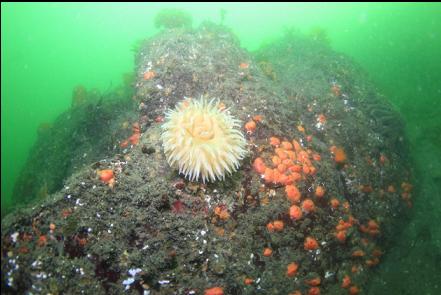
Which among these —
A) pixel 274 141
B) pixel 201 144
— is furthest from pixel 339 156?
pixel 201 144

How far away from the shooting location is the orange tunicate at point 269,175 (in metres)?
4.31

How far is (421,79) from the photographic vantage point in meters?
12.8

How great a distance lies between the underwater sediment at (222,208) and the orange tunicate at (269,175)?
0.05 feet

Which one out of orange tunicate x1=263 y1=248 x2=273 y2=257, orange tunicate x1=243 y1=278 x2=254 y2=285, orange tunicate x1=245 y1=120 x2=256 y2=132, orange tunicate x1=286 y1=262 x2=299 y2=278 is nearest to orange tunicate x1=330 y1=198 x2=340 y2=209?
orange tunicate x1=286 y1=262 x2=299 y2=278

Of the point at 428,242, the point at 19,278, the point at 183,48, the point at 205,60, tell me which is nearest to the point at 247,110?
the point at 205,60

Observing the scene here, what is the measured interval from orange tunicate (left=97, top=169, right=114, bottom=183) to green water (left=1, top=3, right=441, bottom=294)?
6117 mm

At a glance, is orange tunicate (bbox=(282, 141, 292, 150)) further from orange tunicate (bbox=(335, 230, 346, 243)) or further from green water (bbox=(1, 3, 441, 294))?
green water (bbox=(1, 3, 441, 294))

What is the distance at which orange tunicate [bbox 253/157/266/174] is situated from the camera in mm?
4336

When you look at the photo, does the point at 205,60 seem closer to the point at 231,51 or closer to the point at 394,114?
the point at 231,51

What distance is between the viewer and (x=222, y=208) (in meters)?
4.00

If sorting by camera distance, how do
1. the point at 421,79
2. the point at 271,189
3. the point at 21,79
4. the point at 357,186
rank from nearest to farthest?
the point at 271,189
the point at 357,186
the point at 421,79
the point at 21,79

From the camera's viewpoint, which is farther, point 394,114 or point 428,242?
point 394,114

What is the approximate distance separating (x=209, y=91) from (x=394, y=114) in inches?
211

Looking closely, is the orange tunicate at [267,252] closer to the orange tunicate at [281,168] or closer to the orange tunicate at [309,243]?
the orange tunicate at [309,243]
